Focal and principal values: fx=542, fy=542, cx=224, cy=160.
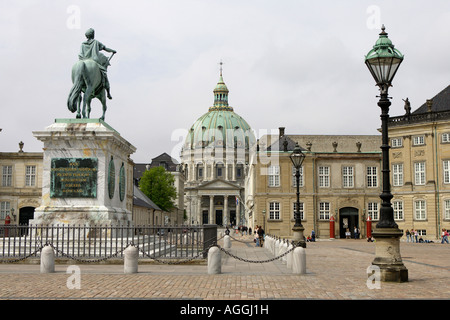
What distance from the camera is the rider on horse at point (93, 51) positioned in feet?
68.2

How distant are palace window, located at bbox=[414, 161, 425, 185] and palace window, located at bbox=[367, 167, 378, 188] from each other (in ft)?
22.0

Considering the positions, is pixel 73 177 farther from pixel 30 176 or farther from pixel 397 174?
pixel 397 174

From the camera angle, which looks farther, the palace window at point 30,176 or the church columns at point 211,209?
the church columns at point 211,209

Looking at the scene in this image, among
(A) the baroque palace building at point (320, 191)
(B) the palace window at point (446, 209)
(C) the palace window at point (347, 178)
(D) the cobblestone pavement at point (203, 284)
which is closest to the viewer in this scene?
(D) the cobblestone pavement at point (203, 284)

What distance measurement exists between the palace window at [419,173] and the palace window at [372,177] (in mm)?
6697

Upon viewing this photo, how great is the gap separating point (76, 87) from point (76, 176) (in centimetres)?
352

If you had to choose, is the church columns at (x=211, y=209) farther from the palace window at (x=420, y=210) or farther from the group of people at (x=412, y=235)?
the group of people at (x=412, y=235)

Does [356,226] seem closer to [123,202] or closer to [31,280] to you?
[123,202]

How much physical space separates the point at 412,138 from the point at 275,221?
1722 centimetres

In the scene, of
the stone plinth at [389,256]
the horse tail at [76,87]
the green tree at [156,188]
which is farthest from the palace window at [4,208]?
the stone plinth at [389,256]

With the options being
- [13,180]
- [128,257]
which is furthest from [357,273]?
[13,180]

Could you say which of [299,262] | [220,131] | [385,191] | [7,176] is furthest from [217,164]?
[385,191]

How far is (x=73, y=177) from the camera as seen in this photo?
19.3 m
